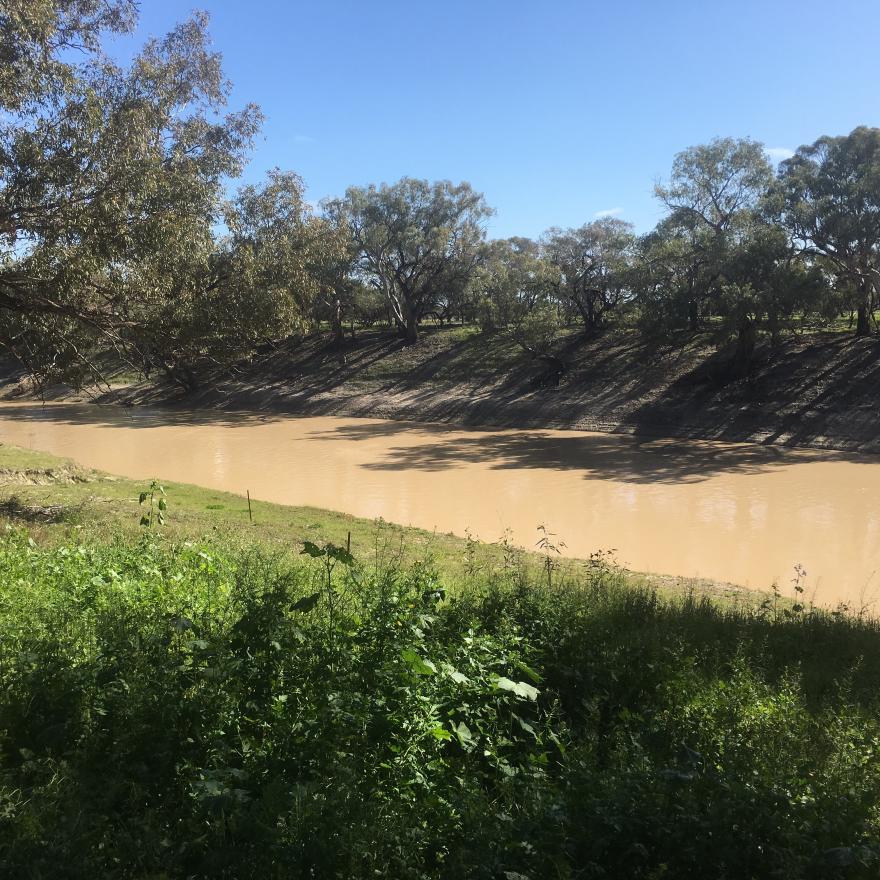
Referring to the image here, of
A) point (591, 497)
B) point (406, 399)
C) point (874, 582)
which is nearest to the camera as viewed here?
point (874, 582)

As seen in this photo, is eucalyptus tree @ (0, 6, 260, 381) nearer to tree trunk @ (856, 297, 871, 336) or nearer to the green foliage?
the green foliage

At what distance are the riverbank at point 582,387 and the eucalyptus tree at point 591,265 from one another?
6.83 ft

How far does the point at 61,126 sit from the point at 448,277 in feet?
109

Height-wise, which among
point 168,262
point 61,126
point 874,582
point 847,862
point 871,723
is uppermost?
point 61,126

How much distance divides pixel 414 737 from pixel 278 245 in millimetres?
18720

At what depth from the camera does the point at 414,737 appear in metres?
3.46

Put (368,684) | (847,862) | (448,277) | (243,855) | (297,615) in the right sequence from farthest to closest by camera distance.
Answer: (448,277) → (297,615) → (368,684) → (243,855) → (847,862)

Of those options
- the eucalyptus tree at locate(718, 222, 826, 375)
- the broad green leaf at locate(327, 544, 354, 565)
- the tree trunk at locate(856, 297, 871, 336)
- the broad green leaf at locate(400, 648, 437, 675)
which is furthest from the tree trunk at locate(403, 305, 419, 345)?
the broad green leaf at locate(400, 648, 437, 675)

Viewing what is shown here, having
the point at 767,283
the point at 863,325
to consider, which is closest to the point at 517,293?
the point at 767,283

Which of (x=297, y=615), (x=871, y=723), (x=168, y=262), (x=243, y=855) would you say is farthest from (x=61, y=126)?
(x=871, y=723)

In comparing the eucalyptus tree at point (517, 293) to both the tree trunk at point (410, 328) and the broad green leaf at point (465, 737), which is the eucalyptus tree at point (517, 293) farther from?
the broad green leaf at point (465, 737)

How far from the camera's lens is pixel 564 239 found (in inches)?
1495

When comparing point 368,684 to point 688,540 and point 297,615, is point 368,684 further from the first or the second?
point 688,540

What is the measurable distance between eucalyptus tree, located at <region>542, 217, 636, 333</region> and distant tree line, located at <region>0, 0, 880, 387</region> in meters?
0.11
